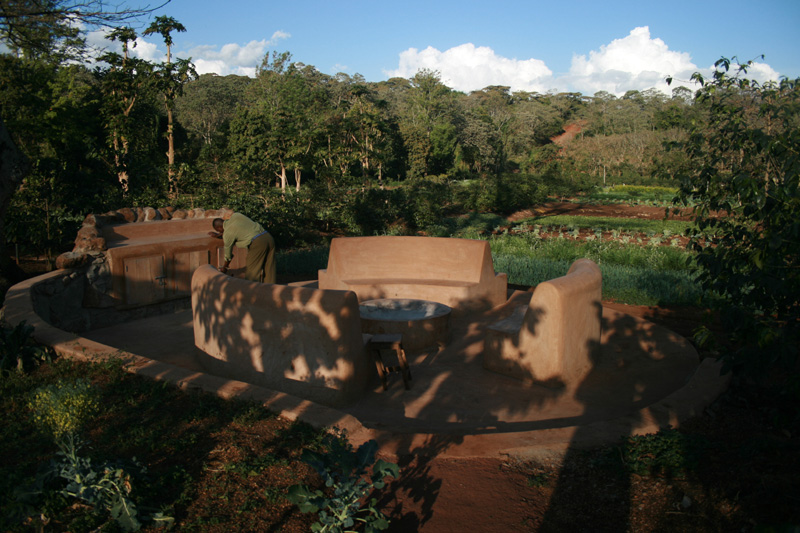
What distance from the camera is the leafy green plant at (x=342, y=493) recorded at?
103 inches

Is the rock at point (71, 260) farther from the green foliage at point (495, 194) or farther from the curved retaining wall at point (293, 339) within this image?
the green foliage at point (495, 194)

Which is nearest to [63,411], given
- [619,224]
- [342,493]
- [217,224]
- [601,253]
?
[342,493]

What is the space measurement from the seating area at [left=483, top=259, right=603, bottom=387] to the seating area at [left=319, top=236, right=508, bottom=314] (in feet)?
6.98

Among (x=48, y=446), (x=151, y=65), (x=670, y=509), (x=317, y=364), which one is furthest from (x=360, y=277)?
(x=151, y=65)

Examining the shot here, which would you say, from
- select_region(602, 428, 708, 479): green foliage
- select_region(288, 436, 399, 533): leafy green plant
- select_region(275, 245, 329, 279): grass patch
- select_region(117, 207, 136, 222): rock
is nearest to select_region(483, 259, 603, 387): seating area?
select_region(602, 428, 708, 479): green foliage

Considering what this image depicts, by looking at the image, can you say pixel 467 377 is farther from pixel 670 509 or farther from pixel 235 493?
pixel 235 493

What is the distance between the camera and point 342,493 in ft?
8.82

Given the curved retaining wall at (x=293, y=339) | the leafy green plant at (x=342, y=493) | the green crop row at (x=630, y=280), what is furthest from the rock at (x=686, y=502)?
the green crop row at (x=630, y=280)

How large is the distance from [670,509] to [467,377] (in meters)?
2.88

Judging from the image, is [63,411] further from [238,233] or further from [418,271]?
[418,271]

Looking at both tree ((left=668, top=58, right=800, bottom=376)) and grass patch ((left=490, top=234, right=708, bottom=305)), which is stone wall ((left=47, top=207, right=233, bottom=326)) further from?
tree ((left=668, top=58, right=800, bottom=376))

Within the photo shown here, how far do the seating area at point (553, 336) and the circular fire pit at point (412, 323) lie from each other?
3.11 feet

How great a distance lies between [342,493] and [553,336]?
10.8 feet

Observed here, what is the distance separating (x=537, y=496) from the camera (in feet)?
11.0
